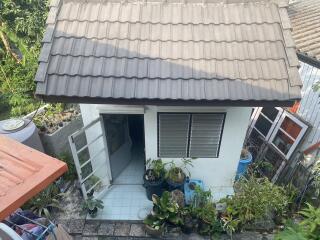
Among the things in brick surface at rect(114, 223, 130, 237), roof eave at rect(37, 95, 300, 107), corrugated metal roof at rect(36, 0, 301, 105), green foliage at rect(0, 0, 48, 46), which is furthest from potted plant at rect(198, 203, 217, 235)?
green foliage at rect(0, 0, 48, 46)

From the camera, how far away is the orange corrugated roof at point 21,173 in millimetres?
2920

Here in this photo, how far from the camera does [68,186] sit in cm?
749

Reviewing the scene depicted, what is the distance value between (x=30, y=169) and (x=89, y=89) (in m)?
2.03

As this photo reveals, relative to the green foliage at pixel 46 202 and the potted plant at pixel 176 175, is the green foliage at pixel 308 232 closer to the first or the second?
the potted plant at pixel 176 175

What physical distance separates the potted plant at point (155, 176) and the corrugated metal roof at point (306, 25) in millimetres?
4650

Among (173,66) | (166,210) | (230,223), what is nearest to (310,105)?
(230,223)

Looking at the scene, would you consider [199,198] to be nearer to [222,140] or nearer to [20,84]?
[222,140]

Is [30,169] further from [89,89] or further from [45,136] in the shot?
[45,136]

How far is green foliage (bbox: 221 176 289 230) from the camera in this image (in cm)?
615

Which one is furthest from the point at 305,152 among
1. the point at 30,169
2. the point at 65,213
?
the point at 30,169

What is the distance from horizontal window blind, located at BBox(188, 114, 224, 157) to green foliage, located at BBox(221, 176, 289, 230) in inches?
41.1

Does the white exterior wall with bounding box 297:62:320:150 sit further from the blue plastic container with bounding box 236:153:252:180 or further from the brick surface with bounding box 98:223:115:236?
the brick surface with bounding box 98:223:115:236

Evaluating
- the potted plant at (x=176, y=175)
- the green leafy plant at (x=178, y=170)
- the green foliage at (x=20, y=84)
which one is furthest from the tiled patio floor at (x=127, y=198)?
the green foliage at (x=20, y=84)

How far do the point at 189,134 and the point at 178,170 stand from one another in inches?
37.4
